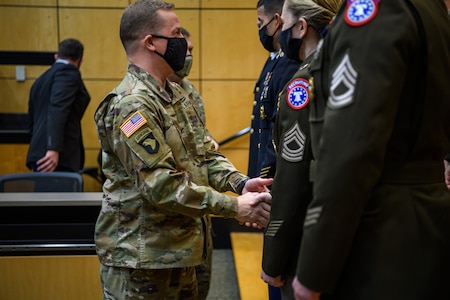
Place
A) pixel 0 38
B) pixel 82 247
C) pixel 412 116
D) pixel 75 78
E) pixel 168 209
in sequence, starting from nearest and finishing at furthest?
pixel 412 116 < pixel 168 209 < pixel 82 247 < pixel 75 78 < pixel 0 38

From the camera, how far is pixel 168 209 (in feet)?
5.57

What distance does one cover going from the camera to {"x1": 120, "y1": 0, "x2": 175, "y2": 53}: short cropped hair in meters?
1.88

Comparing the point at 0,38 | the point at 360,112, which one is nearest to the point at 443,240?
the point at 360,112

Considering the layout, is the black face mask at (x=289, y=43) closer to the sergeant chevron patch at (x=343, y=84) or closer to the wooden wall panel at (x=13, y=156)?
the sergeant chevron patch at (x=343, y=84)

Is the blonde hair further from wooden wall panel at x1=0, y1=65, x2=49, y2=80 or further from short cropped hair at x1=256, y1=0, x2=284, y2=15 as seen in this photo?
wooden wall panel at x1=0, y1=65, x2=49, y2=80

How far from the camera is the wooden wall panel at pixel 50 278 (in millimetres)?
2387

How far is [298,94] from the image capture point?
139cm

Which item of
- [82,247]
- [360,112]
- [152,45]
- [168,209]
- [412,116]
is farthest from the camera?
[82,247]

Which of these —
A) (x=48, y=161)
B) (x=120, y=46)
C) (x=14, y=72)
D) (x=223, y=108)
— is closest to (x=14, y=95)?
(x=14, y=72)

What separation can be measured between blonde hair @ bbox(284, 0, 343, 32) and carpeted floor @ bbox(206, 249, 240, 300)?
2.49 metres

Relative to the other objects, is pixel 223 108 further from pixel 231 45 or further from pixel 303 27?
pixel 303 27

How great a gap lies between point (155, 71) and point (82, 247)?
0.96 m

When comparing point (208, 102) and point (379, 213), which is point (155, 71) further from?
point (208, 102)

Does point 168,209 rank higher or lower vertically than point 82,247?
higher
